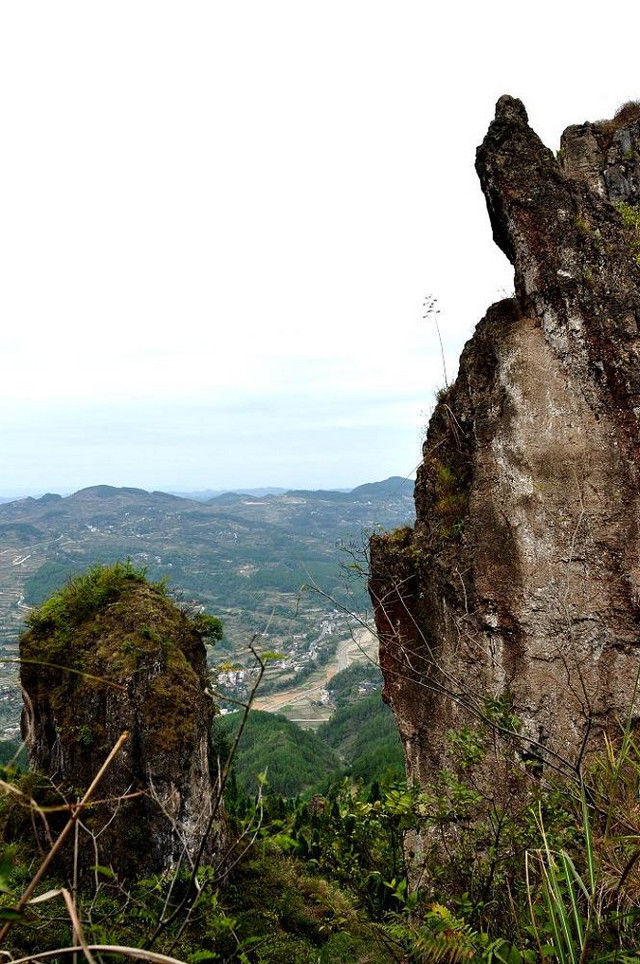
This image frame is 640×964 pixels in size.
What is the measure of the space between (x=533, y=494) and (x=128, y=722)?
10106 mm

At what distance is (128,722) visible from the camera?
12.3 m

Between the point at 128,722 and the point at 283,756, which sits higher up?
the point at 128,722

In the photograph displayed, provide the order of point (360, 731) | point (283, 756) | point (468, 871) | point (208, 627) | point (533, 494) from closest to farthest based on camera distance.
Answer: point (468, 871), point (533, 494), point (208, 627), point (283, 756), point (360, 731)

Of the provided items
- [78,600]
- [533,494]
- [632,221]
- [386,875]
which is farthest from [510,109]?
[78,600]

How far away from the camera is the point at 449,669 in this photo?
10.2 meters

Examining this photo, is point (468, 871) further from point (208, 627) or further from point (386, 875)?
point (208, 627)

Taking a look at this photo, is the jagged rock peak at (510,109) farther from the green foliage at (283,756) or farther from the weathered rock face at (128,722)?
the green foliage at (283,756)

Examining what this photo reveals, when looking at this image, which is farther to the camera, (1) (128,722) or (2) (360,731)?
(2) (360,731)

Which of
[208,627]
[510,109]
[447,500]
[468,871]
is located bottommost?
[208,627]

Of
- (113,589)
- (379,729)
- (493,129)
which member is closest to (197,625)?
(113,589)

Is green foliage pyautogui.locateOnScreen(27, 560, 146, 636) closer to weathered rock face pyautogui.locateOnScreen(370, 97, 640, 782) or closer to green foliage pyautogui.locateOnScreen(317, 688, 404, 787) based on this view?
weathered rock face pyautogui.locateOnScreen(370, 97, 640, 782)

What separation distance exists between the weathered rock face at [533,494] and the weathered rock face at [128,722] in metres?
5.10

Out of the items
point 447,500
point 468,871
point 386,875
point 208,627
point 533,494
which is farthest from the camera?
point 208,627

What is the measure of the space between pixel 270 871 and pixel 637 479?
538 inches
